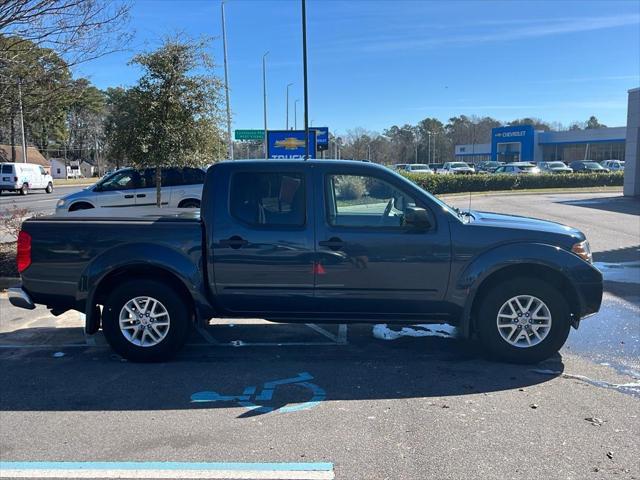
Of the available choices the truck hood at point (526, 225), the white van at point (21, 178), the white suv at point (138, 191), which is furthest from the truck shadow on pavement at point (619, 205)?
the white van at point (21, 178)

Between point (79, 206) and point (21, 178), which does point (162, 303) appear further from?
point (21, 178)

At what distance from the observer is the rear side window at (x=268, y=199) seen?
510 centimetres

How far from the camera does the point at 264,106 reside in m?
42.8

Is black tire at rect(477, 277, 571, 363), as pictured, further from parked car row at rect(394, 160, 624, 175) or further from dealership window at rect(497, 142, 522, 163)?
dealership window at rect(497, 142, 522, 163)

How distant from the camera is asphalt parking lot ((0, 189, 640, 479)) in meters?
3.44

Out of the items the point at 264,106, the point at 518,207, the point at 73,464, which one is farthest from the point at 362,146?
the point at 73,464

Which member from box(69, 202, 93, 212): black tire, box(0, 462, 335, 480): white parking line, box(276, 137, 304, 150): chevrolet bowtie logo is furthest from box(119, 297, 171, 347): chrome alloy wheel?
box(276, 137, 304, 150): chevrolet bowtie logo

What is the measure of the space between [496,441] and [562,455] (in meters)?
0.40

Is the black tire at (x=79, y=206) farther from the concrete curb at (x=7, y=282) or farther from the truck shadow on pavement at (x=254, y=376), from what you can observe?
the truck shadow on pavement at (x=254, y=376)

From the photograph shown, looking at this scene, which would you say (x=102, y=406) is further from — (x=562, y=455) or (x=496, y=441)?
(x=562, y=455)

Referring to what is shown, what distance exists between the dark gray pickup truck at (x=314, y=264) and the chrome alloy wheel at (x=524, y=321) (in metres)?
0.01

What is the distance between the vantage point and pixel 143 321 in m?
5.18

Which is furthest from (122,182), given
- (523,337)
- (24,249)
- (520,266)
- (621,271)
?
(523,337)

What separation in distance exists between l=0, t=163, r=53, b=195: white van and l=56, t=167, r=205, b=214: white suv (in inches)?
887
